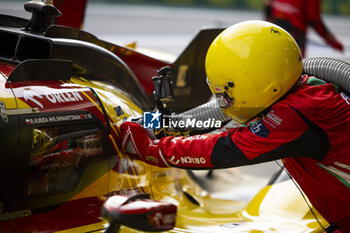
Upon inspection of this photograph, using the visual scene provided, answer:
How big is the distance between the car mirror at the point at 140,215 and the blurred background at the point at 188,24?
64.9 inches

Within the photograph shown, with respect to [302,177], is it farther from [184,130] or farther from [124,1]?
[124,1]

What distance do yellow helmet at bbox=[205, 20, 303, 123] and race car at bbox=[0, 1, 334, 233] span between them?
61 cm

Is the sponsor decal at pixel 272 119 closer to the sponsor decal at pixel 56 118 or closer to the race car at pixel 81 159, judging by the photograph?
the race car at pixel 81 159

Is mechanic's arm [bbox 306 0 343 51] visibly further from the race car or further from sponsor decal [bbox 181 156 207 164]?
sponsor decal [bbox 181 156 207 164]

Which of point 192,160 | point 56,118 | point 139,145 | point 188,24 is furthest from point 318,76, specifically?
point 188,24

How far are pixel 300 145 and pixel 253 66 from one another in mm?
393

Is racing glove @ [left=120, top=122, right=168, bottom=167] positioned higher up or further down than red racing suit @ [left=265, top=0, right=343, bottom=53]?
further down

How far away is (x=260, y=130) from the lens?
6.84 feet

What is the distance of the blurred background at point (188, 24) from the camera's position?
3.97 metres

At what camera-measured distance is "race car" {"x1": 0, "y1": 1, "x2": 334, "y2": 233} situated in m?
2.09

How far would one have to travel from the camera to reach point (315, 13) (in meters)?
7.46

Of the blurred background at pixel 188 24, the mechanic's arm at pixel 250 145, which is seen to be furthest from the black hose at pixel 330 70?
the blurred background at pixel 188 24

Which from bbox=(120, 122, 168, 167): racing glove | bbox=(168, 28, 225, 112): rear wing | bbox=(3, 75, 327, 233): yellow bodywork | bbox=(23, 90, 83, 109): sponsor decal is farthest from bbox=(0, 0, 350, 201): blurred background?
bbox=(120, 122, 168, 167): racing glove

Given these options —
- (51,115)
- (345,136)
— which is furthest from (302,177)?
(51,115)
